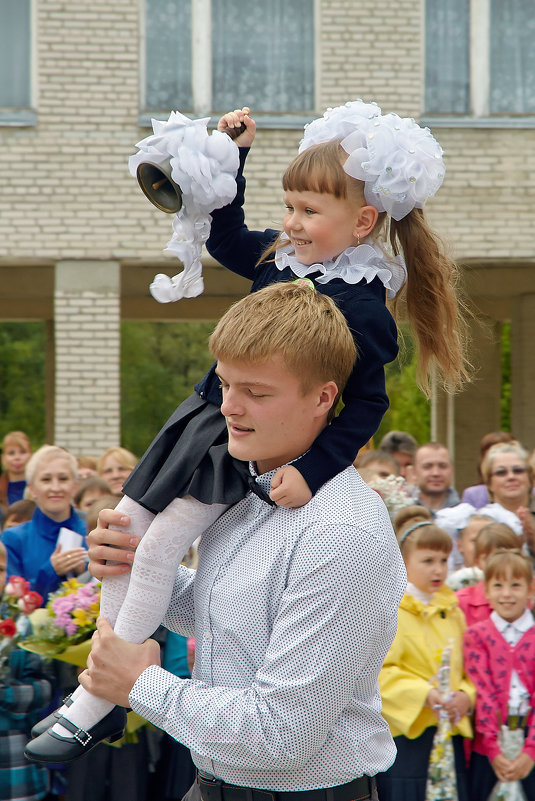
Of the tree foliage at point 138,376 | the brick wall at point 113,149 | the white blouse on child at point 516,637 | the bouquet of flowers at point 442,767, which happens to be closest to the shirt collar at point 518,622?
the white blouse on child at point 516,637

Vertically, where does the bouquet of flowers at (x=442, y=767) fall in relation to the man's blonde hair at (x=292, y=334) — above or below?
below

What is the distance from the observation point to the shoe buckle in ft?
8.00

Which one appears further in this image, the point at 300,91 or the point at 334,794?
the point at 300,91

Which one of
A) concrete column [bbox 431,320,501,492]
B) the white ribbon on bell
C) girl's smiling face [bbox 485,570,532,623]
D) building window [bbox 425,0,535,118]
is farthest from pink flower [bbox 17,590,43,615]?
concrete column [bbox 431,320,501,492]

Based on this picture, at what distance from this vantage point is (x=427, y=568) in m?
5.11

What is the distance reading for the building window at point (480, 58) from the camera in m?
11.7

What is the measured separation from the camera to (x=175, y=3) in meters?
11.5

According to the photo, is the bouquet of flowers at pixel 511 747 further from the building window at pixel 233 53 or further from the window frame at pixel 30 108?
the window frame at pixel 30 108

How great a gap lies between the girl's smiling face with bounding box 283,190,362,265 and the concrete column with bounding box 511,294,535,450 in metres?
11.6

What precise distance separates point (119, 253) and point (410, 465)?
434cm

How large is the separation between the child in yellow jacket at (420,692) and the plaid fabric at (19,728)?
153 centimetres

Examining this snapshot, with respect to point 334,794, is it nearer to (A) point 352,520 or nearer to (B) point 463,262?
(A) point 352,520

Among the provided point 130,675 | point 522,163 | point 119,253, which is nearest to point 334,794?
point 130,675

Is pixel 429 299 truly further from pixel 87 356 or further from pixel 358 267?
pixel 87 356
